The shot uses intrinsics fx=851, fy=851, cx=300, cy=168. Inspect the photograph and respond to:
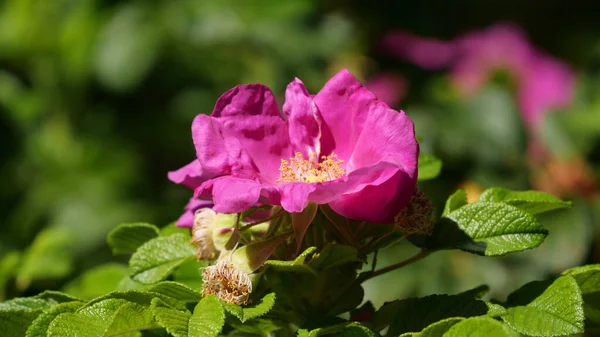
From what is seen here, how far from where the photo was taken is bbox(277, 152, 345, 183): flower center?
38.2 inches

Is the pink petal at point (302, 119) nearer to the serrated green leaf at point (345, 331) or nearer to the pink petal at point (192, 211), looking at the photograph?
the pink petal at point (192, 211)

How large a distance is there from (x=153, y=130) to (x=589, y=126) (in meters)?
1.63

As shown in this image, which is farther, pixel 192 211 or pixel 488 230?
pixel 192 211

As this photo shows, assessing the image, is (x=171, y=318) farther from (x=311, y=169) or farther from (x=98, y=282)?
(x=98, y=282)

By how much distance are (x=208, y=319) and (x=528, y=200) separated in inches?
16.3

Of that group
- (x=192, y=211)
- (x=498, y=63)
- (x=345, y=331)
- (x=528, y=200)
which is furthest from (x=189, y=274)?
(x=498, y=63)

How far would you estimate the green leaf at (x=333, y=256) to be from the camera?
0.87 meters

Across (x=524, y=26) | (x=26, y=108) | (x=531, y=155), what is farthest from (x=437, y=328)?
(x=524, y=26)

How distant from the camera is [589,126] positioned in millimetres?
2611

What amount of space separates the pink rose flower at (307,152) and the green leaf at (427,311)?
99mm

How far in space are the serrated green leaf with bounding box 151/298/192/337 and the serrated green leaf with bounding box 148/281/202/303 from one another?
0.06 metres

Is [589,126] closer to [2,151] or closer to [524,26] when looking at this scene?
[524,26]

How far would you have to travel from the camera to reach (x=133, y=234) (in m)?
1.08

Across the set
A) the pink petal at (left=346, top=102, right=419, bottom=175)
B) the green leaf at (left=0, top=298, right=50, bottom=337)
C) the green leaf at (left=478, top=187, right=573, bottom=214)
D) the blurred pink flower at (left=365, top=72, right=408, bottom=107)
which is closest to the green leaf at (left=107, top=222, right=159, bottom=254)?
the green leaf at (left=0, top=298, right=50, bottom=337)
